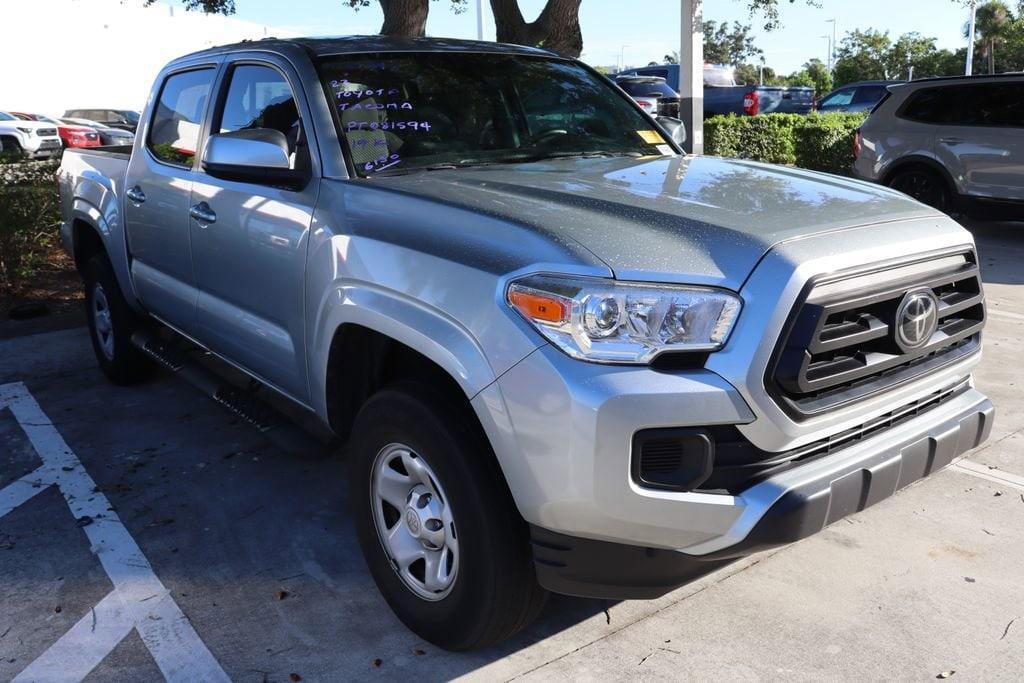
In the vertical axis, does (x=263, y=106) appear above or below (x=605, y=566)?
above

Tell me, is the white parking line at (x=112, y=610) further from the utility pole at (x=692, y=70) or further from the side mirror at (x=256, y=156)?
the utility pole at (x=692, y=70)

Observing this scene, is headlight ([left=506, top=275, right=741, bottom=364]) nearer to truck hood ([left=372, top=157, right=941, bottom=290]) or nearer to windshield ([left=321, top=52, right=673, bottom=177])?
truck hood ([left=372, top=157, right=941, bottom=290])

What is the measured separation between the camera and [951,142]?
9867 mm

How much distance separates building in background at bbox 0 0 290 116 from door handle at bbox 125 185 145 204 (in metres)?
32.2

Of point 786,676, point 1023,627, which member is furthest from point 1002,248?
point 786,676

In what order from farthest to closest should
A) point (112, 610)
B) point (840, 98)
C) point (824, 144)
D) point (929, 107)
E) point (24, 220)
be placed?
point (840, 98) → point (824, 144) → point (929, 107) → point (24, 220) → point (112, 610)

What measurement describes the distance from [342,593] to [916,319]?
2.11 m

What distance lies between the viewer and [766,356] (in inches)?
92.0

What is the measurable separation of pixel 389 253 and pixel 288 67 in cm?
122

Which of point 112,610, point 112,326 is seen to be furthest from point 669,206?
point 112,326

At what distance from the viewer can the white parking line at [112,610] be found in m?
2.94

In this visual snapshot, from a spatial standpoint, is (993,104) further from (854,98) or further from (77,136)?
(77,136)

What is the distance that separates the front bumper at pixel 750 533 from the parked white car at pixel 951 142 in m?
8.07

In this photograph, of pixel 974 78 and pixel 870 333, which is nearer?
pixel 870 333
